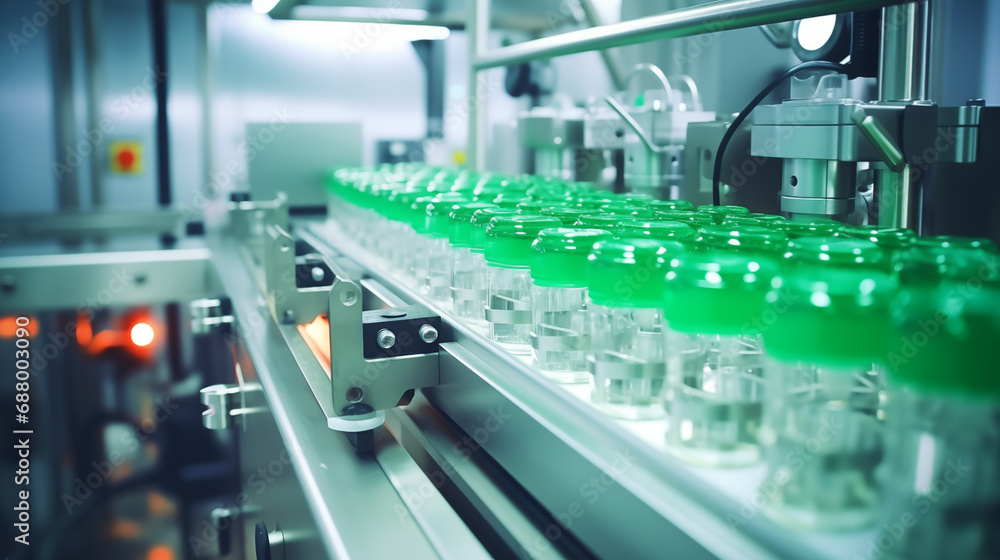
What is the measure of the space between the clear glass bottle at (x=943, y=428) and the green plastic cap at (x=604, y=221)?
424mm

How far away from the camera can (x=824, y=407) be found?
523 mm

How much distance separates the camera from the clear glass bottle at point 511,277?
0.87m

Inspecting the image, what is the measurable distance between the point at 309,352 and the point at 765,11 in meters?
0.84

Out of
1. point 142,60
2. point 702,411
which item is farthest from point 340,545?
point 142,60

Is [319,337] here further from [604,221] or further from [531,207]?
[604,221]

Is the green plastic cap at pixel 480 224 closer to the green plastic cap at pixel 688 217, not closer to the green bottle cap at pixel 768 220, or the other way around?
the green plastic cap at pixel 688 217

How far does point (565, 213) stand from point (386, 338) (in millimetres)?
293

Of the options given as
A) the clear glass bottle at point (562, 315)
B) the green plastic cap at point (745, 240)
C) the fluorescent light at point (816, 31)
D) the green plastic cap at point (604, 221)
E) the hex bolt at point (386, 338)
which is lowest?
Answer: the hex bolt at point (386, 338)

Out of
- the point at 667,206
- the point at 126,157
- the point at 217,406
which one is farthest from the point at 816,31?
the point at 126,157

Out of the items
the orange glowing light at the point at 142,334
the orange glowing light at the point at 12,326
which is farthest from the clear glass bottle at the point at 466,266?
the orange glowing light at the point at 142,334

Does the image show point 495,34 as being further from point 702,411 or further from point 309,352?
point 702,411

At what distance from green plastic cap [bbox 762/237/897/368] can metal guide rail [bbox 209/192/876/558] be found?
109 millimetres

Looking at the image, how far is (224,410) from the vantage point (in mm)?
1323

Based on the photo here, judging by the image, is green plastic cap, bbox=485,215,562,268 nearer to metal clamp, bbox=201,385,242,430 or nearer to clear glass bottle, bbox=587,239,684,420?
clear glass bottle, bbox=587,239,684,420
